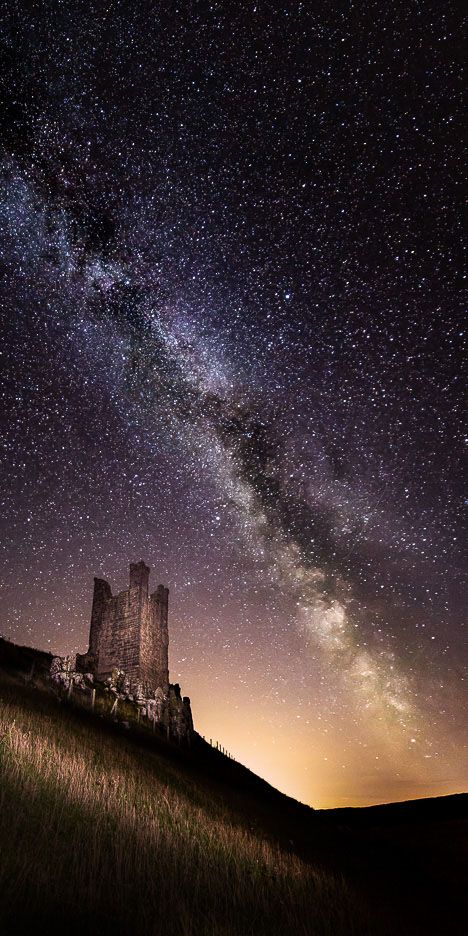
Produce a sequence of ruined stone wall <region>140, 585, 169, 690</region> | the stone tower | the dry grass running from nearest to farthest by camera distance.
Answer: the dry grass → the stone tower → ruined stone wall <region>140, 585, 169, 690</region>

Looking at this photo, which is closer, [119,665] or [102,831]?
[102,831]

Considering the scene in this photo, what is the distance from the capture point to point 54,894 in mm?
3316

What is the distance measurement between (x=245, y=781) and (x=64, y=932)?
25.4 meters

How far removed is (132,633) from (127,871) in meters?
34.2

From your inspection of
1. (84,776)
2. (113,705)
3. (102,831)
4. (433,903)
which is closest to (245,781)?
(113,705)

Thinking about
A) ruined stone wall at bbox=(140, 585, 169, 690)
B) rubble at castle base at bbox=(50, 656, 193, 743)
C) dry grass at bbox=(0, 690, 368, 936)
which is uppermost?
ruined stone wall at bbox=(140, 585, 169, 690)

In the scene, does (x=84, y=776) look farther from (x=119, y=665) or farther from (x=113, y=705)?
(x=119, y=665)

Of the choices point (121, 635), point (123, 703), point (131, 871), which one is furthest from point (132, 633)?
point (131, 871)

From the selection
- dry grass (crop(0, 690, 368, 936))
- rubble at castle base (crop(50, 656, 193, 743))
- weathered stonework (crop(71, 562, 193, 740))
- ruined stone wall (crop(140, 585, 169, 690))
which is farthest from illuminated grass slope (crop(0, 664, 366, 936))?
ruined stone wall (crop(140, 585, 169, 690))

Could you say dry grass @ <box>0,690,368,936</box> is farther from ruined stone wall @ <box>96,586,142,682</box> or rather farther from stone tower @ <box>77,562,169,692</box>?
ruined stone wall @ <box>96,586,142,682</box>

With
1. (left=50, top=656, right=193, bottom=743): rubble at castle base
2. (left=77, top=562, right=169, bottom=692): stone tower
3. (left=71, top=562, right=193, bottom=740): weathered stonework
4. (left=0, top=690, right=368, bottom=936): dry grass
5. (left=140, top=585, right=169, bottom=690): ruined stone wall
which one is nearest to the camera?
(left=0, top=690, right=368, bottom=936): dry grass

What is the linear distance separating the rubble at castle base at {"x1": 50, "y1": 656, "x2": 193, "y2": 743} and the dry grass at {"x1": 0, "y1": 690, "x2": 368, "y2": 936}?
50.8 ft

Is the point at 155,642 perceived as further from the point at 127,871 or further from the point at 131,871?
the point at 127,871

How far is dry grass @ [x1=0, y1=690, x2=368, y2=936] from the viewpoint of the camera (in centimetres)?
330
